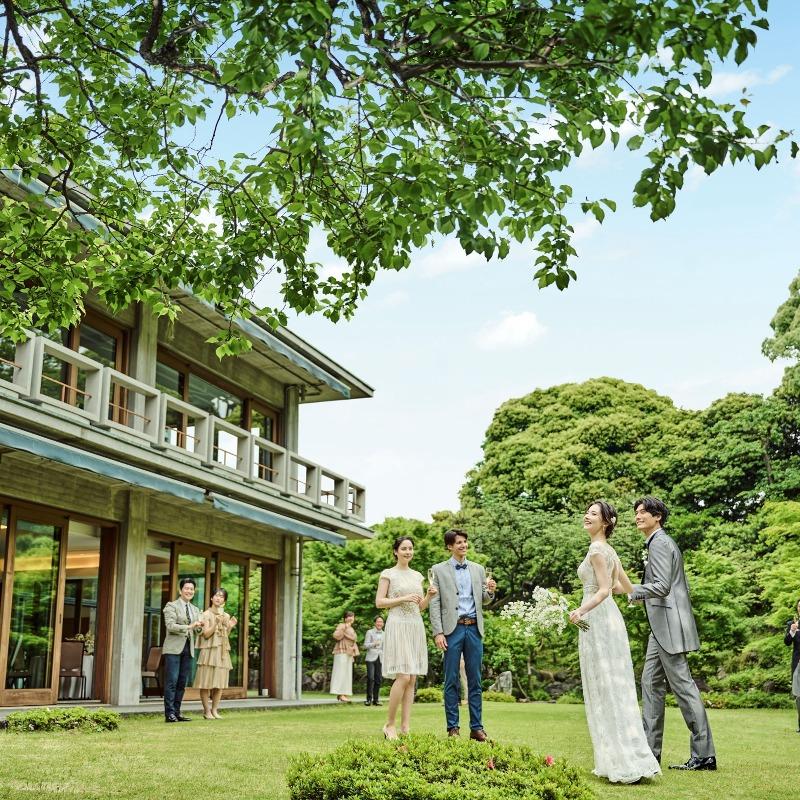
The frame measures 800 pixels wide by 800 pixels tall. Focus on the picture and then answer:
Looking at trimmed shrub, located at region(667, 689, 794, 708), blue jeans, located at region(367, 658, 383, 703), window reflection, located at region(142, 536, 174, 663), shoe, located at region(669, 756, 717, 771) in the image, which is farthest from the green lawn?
trimmed shrub, located at region(667, 689, 794, 708)

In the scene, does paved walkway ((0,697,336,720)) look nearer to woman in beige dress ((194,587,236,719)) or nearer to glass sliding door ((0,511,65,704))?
glass sliding door ((0,511,65,704))

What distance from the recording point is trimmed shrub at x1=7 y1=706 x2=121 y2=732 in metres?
10.2

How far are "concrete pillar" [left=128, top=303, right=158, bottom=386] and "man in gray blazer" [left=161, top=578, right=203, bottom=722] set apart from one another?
491cm

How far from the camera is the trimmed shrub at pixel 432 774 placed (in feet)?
15.1

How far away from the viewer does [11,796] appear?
5.73m

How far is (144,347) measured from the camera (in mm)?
16781

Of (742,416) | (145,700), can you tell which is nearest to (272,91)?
(145,700)

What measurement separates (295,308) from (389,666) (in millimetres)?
3365

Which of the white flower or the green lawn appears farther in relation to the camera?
the white flower

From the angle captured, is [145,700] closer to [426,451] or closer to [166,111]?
[166,111]

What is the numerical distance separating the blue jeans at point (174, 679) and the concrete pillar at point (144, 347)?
5.43 metres

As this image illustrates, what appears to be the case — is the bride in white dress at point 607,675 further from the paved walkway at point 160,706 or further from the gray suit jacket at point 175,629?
the paved walkway at point 160,706

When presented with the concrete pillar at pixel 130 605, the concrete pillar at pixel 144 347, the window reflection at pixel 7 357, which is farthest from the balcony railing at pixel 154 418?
the concrete pillar at pixel 130 605

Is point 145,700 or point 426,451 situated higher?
point 426,451
